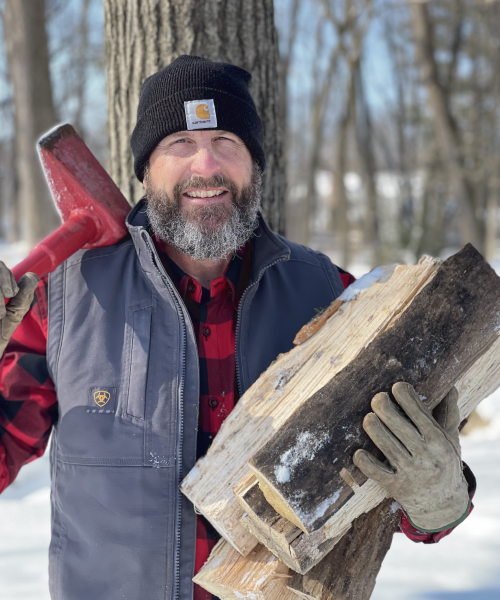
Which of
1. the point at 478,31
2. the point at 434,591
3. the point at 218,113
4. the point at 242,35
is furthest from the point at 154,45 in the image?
the point at 478,31

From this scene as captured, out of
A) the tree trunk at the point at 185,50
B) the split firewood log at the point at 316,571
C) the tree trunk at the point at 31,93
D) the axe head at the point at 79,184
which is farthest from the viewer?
the tree trunk at the point at 31,93

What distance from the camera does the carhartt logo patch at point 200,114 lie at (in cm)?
182

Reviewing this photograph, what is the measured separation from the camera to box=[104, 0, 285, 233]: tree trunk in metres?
2.34

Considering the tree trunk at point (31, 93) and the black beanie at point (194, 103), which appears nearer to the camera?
the black beanie at point (194, 103)

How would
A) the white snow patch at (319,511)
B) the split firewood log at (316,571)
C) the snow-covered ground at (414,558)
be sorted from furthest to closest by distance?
the snow-covered ground at (414,558), the split firewood log at (316,571), the white snow patch at (319,511)

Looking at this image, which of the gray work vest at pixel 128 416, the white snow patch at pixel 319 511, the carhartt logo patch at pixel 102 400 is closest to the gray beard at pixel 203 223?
the gray work vest at pixel 128 416

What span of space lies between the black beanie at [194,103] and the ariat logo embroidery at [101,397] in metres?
0.86

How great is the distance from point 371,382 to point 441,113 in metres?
7.14

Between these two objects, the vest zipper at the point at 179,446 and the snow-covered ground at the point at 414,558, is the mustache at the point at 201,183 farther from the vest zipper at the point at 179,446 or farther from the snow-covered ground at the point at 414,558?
the snow-covered ground at the point at 414,558

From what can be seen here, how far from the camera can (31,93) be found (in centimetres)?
841

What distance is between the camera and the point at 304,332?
179 centimetres

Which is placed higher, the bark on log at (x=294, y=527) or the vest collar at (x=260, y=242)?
the vest collar at (x=260, y=242)

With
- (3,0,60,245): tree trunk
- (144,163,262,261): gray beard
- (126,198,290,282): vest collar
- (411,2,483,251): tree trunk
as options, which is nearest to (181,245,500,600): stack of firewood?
(126,198,290,282): vest collar

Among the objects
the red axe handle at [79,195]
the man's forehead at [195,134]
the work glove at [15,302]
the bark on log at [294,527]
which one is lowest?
the bark on log at [294,527]
